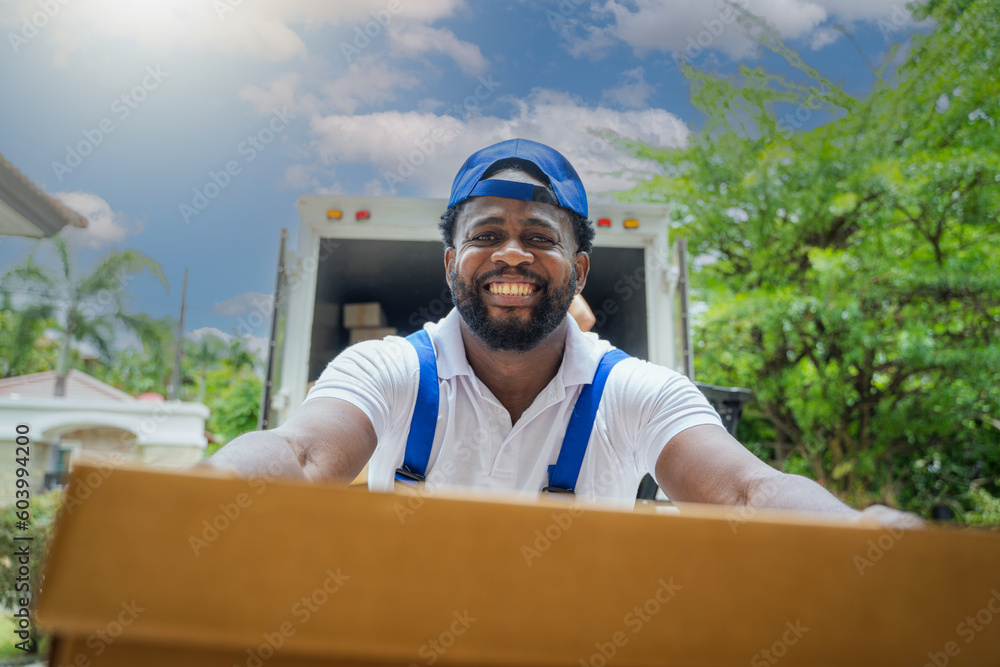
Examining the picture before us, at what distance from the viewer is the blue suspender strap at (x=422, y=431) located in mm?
1926

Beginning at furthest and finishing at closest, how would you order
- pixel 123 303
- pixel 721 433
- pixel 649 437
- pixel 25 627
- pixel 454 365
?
pixel 123 303 < pixel 25 627 < pixel 454 365 < pixel 649 437 < pixel 721 433

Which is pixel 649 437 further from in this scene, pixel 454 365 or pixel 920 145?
pixel 920 145

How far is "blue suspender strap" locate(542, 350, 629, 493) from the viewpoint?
1.92m

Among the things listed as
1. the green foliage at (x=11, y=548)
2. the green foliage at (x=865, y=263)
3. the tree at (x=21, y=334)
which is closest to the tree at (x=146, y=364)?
the tree at (x=21, y=334)

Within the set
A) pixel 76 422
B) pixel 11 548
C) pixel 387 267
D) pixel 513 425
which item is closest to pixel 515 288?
pixel 513 425

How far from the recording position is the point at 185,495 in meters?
0.59

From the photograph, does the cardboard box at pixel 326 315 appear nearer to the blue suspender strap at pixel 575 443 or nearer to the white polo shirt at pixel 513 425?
the white polo shirt at pixel 513 425

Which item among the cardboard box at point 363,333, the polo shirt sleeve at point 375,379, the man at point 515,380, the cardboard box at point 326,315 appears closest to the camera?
the polo shirt sleeve at point 375,379

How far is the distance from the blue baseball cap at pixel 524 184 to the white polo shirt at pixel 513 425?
0.45m

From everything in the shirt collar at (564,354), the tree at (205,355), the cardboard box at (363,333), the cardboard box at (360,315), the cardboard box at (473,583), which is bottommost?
the cardboard box at (473,583)

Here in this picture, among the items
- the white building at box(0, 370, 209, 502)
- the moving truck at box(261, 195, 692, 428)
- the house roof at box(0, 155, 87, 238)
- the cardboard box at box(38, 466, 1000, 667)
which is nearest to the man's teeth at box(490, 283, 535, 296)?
the cardboard box at box(38, 466, 1000, 667)

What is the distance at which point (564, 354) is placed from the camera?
2.12 metres

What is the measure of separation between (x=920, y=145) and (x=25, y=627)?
1005 centimetres

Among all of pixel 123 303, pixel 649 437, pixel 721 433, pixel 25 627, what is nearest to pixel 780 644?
pixel 721 433
